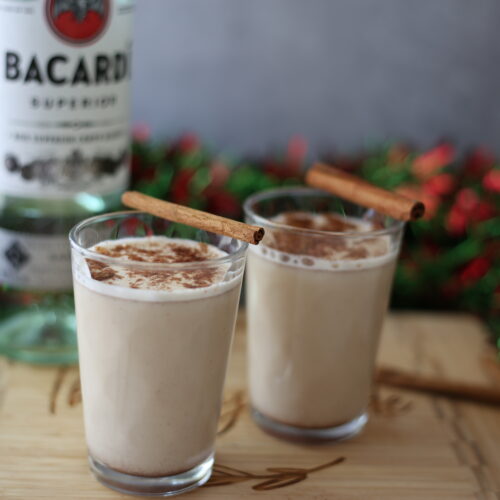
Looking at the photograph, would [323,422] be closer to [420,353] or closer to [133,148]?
[420,353]

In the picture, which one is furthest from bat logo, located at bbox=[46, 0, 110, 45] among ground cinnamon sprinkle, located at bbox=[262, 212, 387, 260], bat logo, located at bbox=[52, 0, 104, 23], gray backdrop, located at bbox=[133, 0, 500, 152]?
gray backdrop, located at bbox=[133, 0, 500, 152]

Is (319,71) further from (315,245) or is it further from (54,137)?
(315,245)

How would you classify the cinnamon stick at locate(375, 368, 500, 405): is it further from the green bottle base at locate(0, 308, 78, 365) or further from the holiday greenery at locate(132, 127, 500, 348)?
the green bottle base at locate(0, 308, 78, 365)

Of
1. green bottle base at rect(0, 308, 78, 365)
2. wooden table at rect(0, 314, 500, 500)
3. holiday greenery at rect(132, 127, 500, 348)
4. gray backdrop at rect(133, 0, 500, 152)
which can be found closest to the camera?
wooden table at rect(0, 314, 500, 500)

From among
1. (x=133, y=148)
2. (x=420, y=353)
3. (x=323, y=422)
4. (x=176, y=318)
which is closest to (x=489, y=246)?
(x=420, y=353)

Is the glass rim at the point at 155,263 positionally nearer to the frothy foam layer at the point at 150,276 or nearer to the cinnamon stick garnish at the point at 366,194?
the frothy foam layer at the point at 150,276

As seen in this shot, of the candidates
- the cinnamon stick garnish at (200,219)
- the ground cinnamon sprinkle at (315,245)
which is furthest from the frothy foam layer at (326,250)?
the cinnamon stick garnish at (200,219)
